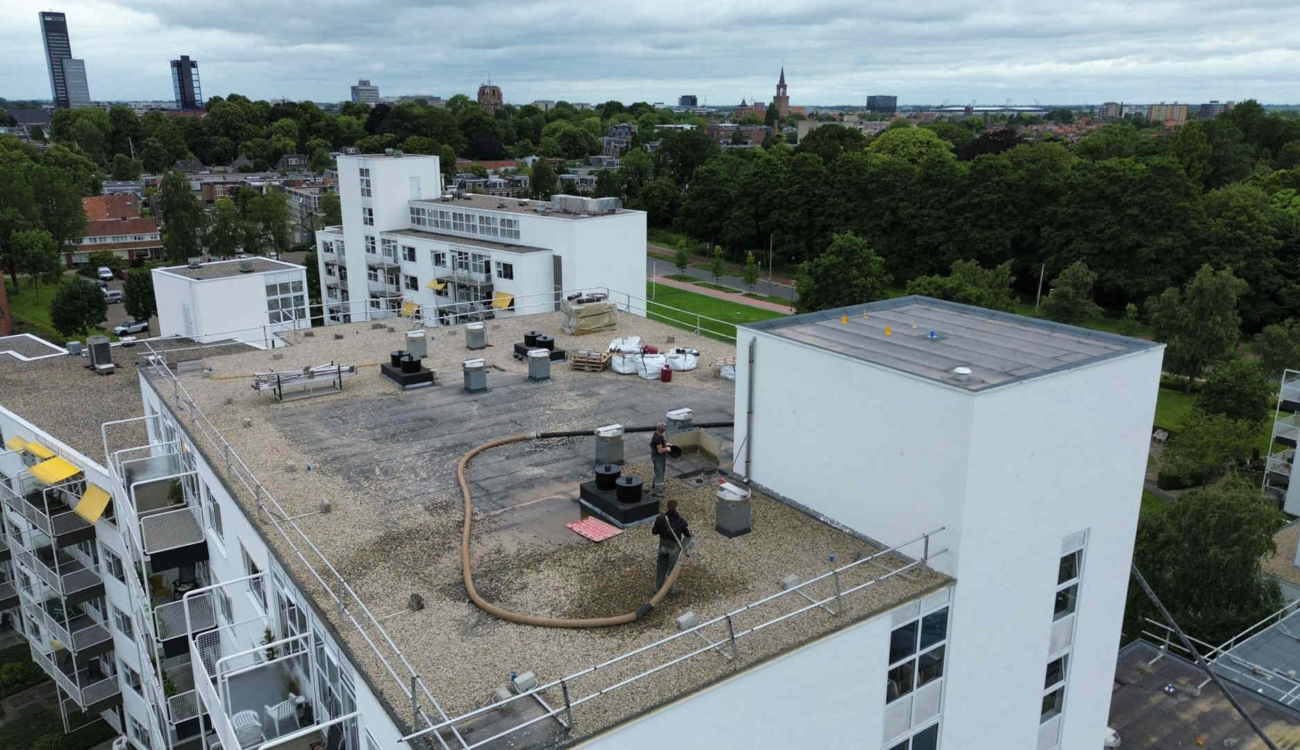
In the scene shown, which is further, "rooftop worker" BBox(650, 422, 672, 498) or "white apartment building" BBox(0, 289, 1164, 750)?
"rooftop worker" BBox(650, 422, 672, 498)

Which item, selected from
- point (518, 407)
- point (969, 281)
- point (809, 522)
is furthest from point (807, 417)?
point (969, 281)

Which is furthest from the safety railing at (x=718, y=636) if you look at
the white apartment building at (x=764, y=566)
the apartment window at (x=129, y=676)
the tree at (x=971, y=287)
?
the tree at (x=971, y=287)

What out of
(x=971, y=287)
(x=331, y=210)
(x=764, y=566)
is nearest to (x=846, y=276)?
(x=971, y=287)

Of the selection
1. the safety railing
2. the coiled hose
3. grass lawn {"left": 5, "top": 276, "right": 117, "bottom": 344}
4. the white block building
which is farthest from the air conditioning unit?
grass lawn {"left": 5, "top": 276, "right": 117, "bottom": 344}

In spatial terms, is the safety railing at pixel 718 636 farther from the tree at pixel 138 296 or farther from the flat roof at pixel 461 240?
the tree at pixel 138 296

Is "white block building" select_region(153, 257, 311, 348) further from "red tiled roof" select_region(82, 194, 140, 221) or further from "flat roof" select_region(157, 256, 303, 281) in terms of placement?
"red tiled roof" select_region(82, 194, 140, 221)

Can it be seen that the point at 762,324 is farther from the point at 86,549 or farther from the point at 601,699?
the point at 86,549
